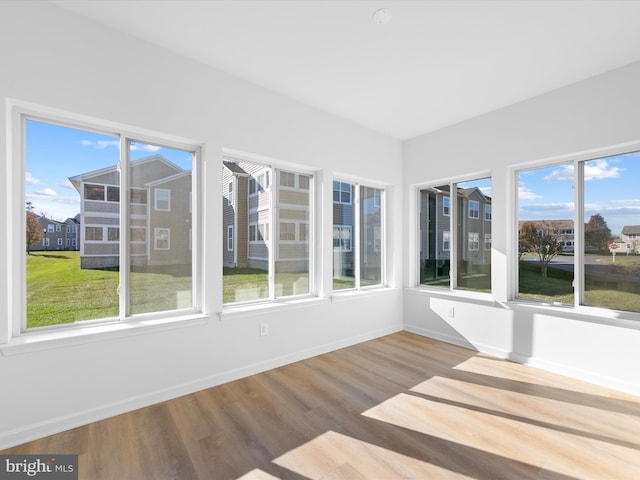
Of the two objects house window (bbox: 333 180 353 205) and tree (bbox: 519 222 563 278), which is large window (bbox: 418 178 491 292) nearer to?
tree (bbox: 519 222 563 278)

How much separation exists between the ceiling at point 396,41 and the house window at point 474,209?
1.34 meters

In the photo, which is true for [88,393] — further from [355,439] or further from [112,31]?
[112,31]

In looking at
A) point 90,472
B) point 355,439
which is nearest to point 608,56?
point 355,439

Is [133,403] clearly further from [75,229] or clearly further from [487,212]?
[487,212]

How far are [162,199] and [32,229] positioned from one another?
37.1 inches

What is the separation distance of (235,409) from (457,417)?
1.83m

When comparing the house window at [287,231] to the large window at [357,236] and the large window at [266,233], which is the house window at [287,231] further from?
the large window at [357,236]

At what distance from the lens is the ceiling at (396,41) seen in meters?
2.20

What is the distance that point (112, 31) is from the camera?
2.43 metres

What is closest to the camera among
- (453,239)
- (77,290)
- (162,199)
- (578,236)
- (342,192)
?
(77,290)

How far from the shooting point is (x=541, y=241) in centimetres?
359

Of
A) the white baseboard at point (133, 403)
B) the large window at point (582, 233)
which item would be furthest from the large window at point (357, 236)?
the large window at point (582, 233)

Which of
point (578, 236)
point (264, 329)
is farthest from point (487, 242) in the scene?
point (264, 329)

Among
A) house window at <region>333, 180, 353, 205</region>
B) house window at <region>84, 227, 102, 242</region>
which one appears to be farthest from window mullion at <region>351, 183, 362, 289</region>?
house window at <region>84, 227, 102, 242</region>
